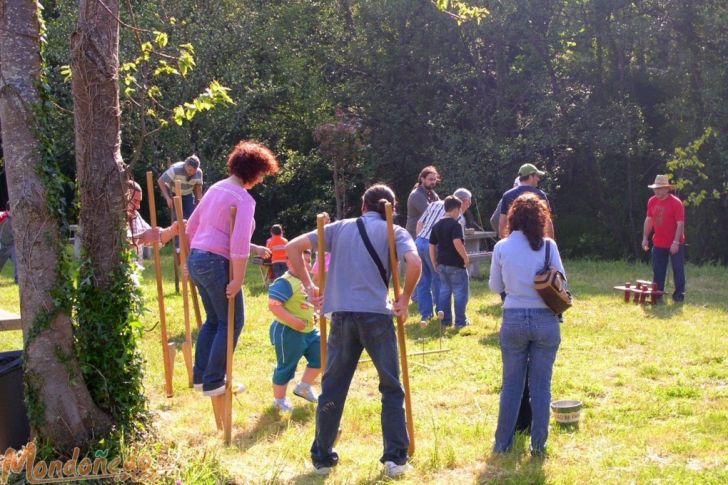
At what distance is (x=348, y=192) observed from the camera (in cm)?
2266

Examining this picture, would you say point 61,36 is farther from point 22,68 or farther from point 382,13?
point 22,68

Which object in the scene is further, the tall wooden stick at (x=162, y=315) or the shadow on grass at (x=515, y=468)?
the tall wooden stick at (x=162, y=315)

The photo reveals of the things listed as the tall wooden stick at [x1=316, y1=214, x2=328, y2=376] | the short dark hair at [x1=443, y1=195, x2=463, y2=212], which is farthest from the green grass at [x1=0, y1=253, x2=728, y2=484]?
the short dark hair at [x1=443, y1=195, x2=463, y2=212]

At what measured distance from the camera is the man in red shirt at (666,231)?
40.7 ft

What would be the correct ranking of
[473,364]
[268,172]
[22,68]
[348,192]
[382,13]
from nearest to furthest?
[22,68] < [268,172] < [473,364] < [382,13] < [348,192]

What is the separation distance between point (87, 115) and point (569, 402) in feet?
13.2

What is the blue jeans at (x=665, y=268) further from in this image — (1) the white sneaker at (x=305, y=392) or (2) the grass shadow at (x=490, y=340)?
(1) the white sneaker at (x=305, y=392)

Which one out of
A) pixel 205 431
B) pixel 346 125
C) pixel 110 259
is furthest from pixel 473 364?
pixel 346 125

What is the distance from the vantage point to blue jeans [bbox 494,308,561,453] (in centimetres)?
571

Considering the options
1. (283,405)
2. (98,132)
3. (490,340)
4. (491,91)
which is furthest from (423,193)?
(491,91)

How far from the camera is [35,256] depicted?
16.2 ft

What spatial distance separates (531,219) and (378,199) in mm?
1017

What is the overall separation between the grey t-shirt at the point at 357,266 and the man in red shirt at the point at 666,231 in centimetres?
802

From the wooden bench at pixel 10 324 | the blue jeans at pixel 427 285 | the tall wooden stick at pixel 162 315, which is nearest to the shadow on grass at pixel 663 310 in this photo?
the blue jeans at pixel 427 285
